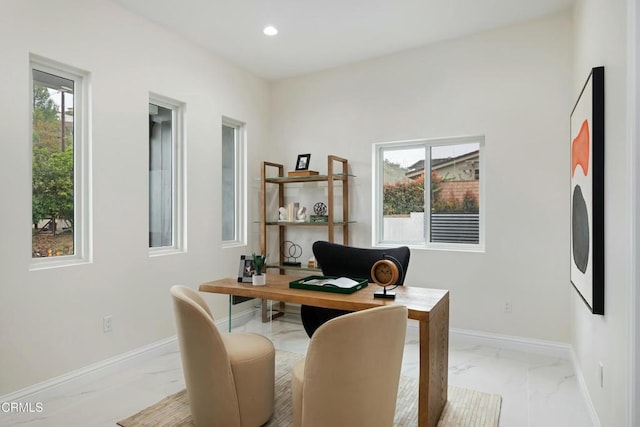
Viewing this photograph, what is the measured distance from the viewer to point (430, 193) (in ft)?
13.2

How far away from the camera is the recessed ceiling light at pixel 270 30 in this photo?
11.5 ft

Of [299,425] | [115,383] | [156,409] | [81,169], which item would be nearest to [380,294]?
[299,425]

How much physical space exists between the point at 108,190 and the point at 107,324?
103cm

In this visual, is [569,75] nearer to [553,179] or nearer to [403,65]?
[553,179]

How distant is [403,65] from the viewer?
4.03 meters

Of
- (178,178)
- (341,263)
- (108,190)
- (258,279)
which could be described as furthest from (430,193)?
(108,190)

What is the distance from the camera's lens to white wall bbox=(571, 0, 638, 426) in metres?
1.57

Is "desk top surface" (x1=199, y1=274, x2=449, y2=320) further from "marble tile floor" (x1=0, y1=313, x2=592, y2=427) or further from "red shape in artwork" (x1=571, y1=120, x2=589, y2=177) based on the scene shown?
"red shape in artwork" (x1=571, y1=120, x2=589, y2=177)

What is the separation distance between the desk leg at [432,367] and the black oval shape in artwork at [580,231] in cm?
91

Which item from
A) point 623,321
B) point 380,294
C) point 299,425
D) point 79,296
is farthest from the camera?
point 79,296

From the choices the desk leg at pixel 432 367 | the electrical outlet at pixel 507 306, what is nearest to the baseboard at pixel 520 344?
the electrical outlet at pixel 507 306

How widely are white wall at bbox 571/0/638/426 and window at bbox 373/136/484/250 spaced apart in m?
1.55

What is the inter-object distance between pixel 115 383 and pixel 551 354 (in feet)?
11.5

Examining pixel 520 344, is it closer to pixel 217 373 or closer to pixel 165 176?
pixel 217 373
